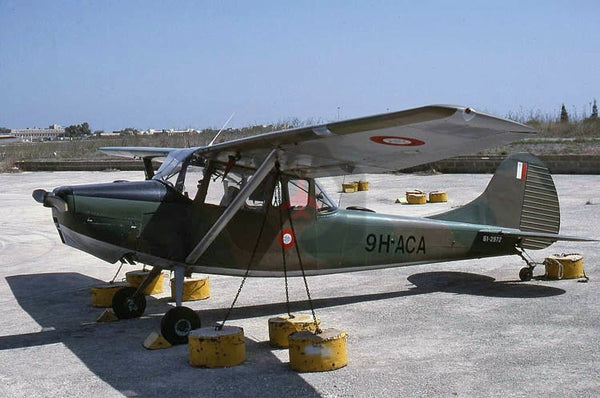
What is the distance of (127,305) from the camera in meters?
9.86

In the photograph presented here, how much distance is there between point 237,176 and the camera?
363 inches

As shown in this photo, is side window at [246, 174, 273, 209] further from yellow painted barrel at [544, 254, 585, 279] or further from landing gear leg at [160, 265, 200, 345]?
yellow painted barrel at [544, 254, 585, 279]

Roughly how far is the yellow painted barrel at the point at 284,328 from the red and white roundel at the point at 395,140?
2133mm

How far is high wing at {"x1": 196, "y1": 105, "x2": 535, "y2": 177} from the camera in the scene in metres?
6.07

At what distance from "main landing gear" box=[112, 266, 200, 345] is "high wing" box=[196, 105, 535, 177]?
176cm

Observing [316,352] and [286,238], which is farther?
[286,238]

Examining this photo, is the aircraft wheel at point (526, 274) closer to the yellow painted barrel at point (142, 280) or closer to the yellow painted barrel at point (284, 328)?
the yellow painted barrel at point (284, 328)

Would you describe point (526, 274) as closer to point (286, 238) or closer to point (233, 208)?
point (286, 238)

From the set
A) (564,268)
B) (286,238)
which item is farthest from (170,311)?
(564,268)

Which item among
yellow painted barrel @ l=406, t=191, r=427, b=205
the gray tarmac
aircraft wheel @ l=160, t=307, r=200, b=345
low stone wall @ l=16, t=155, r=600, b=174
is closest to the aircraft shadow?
the gray tarmac

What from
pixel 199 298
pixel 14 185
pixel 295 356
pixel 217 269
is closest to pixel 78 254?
pixel 199 298

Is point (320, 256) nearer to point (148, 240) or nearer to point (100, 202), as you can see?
point (148, 240)

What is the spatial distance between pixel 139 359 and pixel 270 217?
2.61 m

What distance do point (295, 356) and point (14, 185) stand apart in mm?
31890
